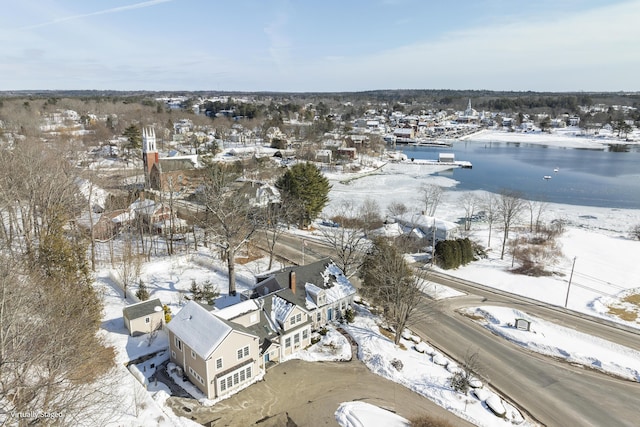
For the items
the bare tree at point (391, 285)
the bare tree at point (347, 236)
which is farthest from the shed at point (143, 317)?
the bare tree at point (347, 236)

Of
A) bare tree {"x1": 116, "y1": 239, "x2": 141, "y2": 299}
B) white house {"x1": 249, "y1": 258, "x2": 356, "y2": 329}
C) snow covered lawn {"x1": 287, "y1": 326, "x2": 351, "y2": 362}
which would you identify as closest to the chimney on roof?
white house {"x1": 249, "y1": 258, "x2": 356, "y2": 329}

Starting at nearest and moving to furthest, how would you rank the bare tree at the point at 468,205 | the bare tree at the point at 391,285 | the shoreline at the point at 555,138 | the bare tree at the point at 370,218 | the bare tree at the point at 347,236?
1. the bare tree at the point at 391,285
2. the bare tree at the point at 347,236
3. the bare tree at the point at 370,218
4. the bare tree at the point at 468,205
5. the shoreline at the point at 555,138

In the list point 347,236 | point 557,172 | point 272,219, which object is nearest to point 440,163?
point 557,172

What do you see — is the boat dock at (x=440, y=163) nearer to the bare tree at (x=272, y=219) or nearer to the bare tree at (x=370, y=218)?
the bare tree at (x=370, y=218)

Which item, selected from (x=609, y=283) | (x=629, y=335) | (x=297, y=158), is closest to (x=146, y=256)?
(x=629, y=335)

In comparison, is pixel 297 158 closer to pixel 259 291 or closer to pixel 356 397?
pixel 259 291

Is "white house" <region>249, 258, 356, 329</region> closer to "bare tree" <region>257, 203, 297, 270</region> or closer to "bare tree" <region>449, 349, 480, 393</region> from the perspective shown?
"bare tree" <region>449, 349, 480, 393</region>
